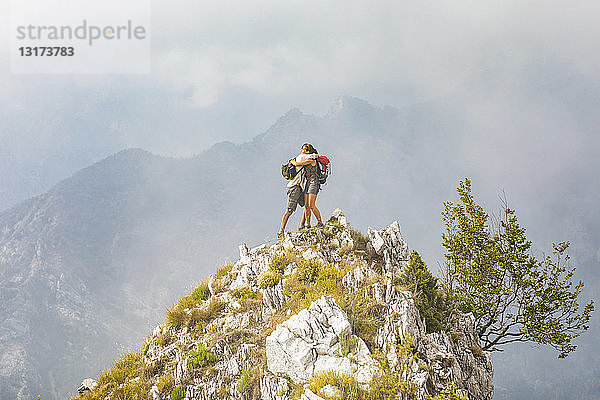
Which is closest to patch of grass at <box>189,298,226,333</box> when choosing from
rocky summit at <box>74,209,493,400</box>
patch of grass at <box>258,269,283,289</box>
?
rocky summit at <box>74,209,493,400</box>

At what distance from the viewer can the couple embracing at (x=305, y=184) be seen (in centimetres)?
1748

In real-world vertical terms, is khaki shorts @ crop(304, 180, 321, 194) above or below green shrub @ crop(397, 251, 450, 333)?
above

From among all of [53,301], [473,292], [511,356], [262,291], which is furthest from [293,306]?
[53,301]

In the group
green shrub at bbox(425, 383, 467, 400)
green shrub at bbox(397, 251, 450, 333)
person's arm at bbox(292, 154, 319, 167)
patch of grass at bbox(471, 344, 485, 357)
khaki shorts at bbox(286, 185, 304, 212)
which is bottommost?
green shrub at bbox(425, 383, 467, 400)

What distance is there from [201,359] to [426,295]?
705cm

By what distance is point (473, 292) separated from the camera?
18531 mm

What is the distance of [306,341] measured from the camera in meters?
10.5

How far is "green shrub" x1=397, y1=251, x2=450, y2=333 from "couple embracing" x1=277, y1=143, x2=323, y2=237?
538cm

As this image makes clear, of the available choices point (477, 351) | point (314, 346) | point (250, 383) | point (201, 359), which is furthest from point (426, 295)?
point (201, 359)

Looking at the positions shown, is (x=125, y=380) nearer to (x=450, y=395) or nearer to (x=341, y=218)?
(x=450, y=395)

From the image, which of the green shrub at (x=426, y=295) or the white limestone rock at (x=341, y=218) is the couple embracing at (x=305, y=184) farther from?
the green shrub at (x=426, y=295)

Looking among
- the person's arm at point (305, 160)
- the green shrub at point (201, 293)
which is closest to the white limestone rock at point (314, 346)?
the green shrub at point (201, 293)

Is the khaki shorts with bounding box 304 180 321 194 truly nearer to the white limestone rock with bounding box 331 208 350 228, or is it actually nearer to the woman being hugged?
the woman being hugged

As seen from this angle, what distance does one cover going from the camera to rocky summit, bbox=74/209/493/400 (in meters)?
9.63
